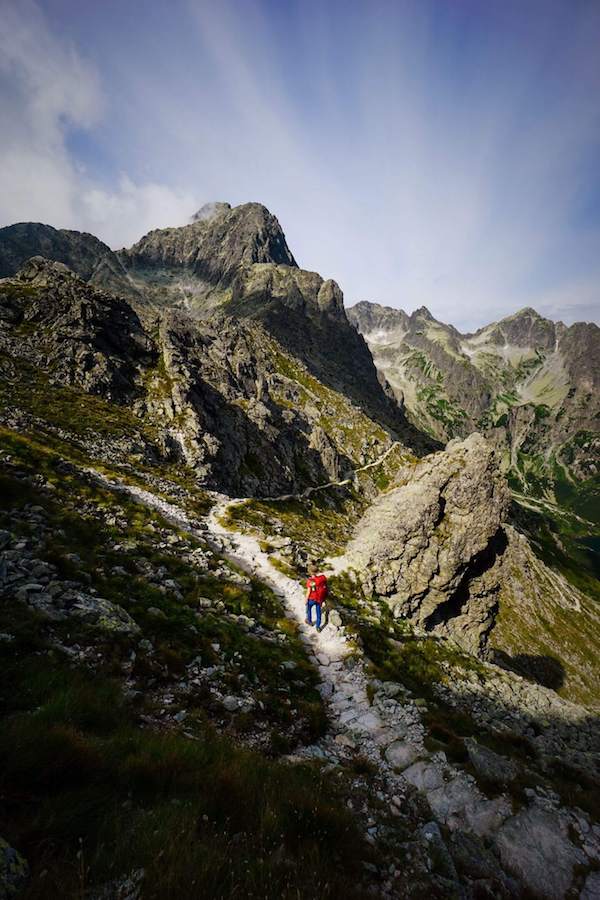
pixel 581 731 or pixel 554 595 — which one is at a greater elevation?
pixel 581 731

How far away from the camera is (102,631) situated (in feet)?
36.2

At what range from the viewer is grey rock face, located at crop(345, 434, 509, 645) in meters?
28.1

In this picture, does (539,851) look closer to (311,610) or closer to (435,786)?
(435,786)

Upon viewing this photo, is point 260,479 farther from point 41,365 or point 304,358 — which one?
point 304,358

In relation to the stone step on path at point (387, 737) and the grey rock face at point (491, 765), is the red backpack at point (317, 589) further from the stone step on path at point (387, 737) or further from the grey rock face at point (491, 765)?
the grey rock face at point (491, 765)

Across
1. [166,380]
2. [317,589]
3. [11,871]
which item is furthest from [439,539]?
[166,380]

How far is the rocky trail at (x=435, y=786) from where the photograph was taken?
757cm

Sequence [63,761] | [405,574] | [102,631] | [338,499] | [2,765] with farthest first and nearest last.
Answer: [338,499]
[405,574]
[102,631]
[63,761]
[2,765]

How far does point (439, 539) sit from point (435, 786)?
23897mm

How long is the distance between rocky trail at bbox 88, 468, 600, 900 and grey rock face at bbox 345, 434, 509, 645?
1158cm

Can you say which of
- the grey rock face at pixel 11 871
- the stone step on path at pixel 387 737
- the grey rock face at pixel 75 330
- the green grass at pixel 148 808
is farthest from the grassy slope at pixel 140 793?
the grey rock face at pixel 75 330

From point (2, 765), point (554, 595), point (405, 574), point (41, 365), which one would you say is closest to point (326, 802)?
point (2, 765)

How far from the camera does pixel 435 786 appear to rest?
9625 mm

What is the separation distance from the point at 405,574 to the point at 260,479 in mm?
48609
